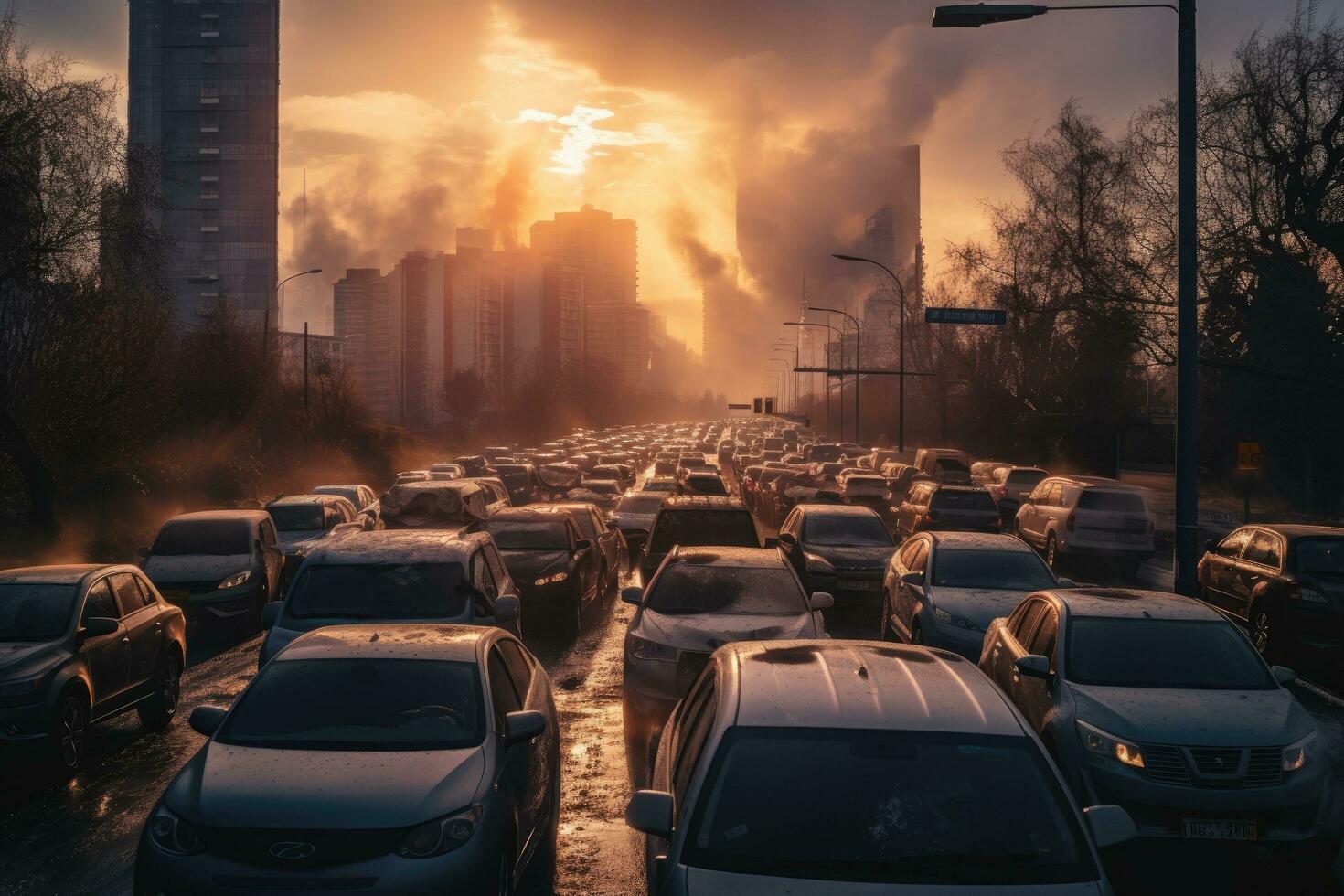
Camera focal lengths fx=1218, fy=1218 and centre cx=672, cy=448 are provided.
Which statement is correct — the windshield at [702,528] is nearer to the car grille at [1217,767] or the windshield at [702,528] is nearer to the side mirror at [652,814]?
the car grille at [1217,767]

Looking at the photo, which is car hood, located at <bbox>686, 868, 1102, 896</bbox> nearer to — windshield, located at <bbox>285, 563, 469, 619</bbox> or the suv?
windshield, located at <bbox>285, 563, 469, 619</bbox>

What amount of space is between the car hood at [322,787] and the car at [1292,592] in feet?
33.4

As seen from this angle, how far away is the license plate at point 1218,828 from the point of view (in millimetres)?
7160

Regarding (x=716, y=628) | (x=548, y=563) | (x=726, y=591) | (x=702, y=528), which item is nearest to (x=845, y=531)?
(x=702, y=528)

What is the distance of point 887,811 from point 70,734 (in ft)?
24.8

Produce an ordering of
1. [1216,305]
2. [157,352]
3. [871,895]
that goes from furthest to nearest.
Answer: [157,352] → [1216,305] → [871,895]

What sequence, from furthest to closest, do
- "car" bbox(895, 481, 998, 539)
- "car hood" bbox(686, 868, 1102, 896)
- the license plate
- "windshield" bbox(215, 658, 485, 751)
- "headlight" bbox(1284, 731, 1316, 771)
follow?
"car" bbox(895, 481, 998, 539), "headlight" bbox(1284, 731, 1316, 771), the license plate, "windshield" bbox(215, 658, 485, 751), "car hood" bbox(686, 868, 1102, 896)

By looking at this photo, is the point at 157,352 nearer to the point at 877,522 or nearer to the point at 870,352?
the point at 877,522

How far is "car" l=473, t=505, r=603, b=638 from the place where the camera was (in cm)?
1641

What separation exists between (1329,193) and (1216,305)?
176 inches

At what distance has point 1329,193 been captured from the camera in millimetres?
30234

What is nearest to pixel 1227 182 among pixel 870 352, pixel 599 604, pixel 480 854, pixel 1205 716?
pixel 599 604

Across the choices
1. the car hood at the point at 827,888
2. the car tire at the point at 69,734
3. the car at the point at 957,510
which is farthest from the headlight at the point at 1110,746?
the car at the point at 957,510

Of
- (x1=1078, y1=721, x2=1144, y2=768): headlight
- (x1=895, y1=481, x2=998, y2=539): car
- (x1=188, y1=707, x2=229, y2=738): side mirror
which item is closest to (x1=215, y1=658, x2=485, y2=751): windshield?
(x1=188, y1=707, x2=229, y2=738): side mirror
